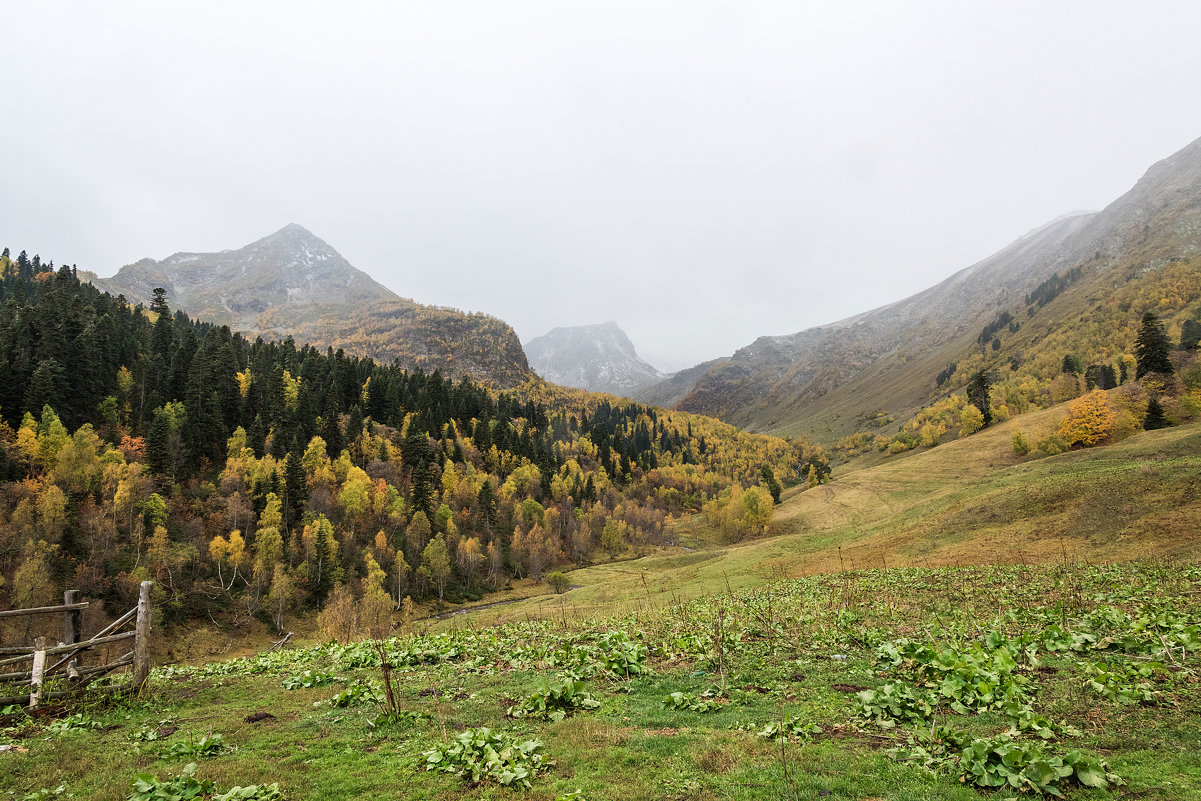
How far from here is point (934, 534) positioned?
57875 millimetres

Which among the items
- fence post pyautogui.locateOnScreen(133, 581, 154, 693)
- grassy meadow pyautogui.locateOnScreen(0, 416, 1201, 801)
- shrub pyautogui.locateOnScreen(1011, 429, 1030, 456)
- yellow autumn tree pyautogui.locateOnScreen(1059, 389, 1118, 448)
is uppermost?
fence post pyautogui.locateOnScreen(133, 581, 154, 693)

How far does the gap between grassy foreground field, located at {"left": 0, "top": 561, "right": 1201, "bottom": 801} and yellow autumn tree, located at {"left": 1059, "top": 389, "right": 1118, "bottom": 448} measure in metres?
95.9

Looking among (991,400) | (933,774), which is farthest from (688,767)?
(991,400)

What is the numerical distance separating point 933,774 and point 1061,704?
5478 millimetres

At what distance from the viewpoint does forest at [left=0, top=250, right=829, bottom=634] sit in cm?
7412

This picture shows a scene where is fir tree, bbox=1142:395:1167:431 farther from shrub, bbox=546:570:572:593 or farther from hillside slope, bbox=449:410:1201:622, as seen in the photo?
shrub, bbox=546:570:572:593

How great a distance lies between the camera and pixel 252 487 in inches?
3787

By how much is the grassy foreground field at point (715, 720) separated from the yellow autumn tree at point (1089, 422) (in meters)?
95.9

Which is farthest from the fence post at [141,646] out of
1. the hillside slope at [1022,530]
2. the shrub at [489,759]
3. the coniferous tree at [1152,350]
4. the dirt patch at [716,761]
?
the coniferous tree at [1152,350]

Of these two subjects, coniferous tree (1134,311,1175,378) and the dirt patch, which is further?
coniferous tree (1134,311,1175,378)

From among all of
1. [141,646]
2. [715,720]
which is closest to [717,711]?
[715,720]

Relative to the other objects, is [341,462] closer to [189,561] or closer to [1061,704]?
[189,561]

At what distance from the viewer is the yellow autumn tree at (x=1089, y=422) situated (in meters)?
92.1

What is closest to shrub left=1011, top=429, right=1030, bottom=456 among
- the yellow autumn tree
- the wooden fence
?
the yellow autumn tree
